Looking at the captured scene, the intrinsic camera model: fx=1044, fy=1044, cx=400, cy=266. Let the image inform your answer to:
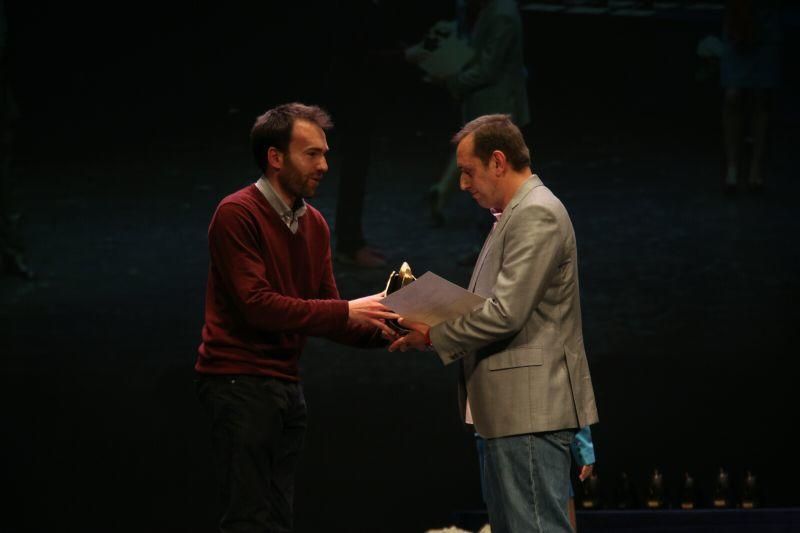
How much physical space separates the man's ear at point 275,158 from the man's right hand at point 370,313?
18.3 inches

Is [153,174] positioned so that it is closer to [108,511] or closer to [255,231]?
[108,511]

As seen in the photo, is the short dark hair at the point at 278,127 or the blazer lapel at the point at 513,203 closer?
the blazer lapel at the point at 513,203

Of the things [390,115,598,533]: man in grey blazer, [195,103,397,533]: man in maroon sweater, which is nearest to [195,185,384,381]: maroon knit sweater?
[195,103,397,533]: man in maroon sweater

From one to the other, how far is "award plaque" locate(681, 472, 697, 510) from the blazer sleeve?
2.86 metres

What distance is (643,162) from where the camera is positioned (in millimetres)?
5668

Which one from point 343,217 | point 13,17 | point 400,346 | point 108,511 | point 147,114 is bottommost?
point 108,511

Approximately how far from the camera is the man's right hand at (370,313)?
3.18m

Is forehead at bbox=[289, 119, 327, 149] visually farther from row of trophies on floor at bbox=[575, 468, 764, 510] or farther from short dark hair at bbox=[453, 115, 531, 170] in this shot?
row of trophies on floor at bbox=[575, 468, 764, 510]

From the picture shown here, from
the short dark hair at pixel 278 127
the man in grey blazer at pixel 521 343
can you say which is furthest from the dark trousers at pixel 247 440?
the short dark hair at pixel 278 127

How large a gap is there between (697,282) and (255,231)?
10.7 ft

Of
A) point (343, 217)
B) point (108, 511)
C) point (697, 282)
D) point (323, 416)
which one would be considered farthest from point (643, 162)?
point (108, 511)

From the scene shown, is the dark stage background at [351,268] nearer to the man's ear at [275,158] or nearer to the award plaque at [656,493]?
the award plaque at [656,493]

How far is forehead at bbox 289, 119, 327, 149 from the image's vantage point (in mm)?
3143

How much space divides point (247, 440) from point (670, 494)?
3.18 metres
